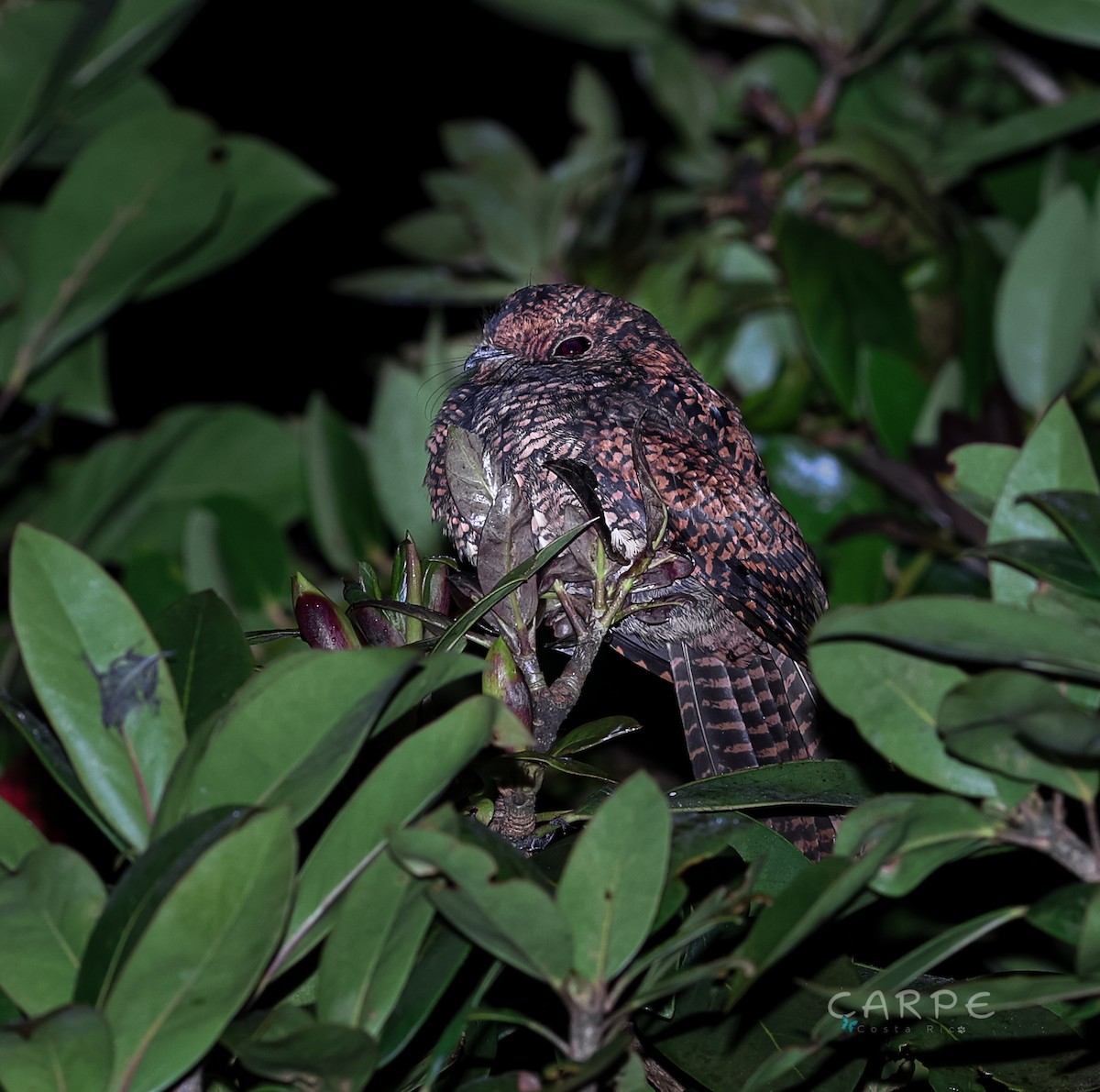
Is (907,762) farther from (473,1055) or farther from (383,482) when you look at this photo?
(383,482)

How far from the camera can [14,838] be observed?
43.4 inches

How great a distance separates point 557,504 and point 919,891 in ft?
2.68

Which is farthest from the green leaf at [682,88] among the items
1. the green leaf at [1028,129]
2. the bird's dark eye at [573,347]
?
the bird's dark eye at [573,347]

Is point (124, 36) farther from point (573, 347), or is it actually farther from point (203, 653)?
point (203, 653)

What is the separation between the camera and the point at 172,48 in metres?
6.45

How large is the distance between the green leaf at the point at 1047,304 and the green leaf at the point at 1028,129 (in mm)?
352

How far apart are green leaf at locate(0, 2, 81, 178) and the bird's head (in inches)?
44.7

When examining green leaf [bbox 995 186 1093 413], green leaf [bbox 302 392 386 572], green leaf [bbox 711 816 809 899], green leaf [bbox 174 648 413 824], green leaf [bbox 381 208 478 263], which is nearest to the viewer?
green leaf [bbox 174 648 413 824]

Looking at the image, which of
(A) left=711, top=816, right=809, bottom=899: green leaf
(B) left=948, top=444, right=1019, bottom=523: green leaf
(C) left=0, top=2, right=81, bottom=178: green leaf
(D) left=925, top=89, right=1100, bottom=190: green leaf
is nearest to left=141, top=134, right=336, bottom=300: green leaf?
(C) left=0, top=2, right=81, bottom=178: green leaf

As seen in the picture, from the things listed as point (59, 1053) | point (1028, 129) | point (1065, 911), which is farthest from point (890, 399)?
point (59, 1053)

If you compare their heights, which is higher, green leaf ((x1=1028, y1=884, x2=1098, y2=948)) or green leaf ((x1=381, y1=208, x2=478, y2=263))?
green leaf ((x1=381, y1=208, x2=478, y2=263))

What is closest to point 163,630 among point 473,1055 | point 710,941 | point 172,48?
point 473,1055

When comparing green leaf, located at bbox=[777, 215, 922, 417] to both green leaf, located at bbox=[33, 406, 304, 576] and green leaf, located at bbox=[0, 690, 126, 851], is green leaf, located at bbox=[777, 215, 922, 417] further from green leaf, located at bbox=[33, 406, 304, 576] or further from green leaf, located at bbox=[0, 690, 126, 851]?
green leaf, located at bbox=[0, 690, 126, 851]

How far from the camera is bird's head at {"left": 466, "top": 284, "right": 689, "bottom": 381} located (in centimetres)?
253
